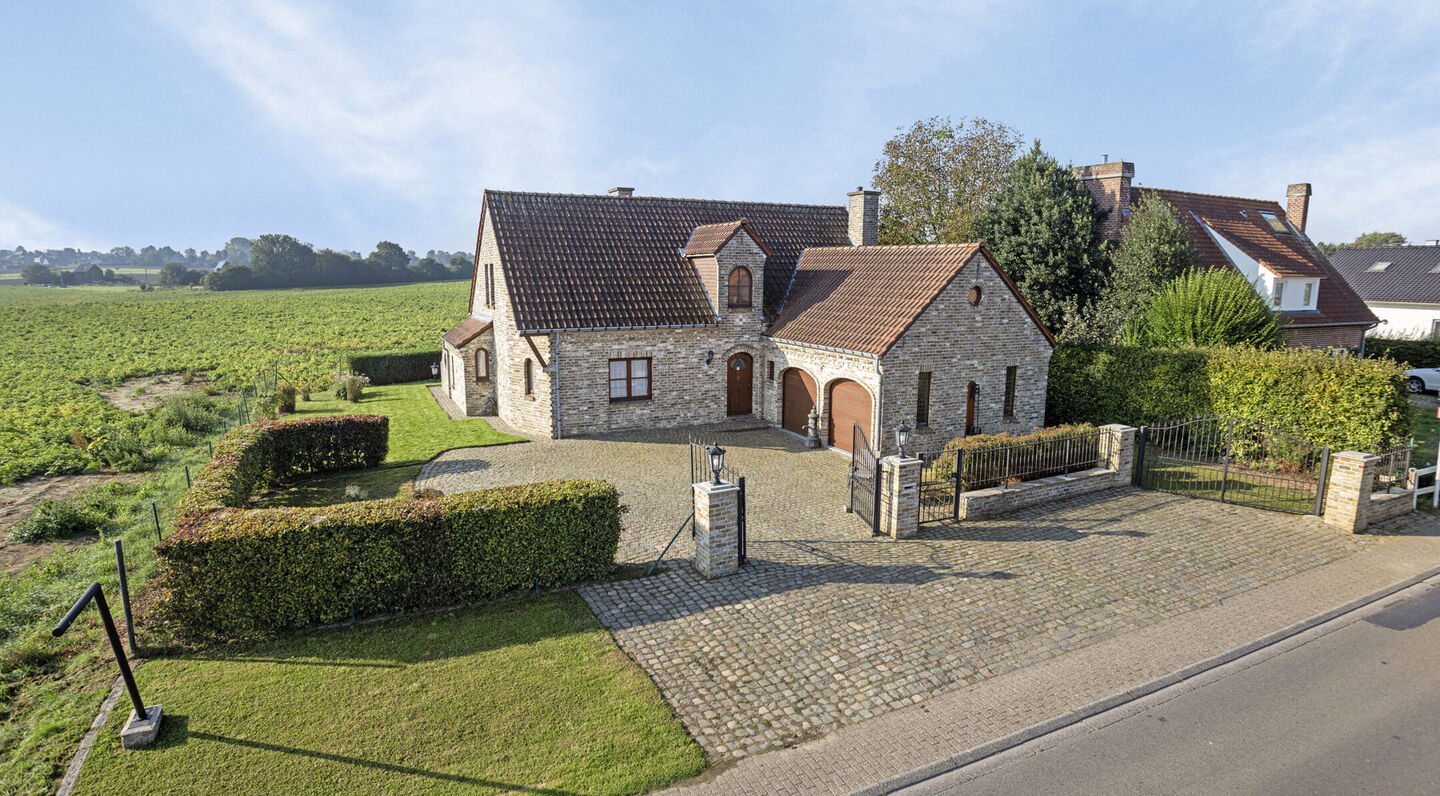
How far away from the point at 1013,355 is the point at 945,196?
17.4 metres

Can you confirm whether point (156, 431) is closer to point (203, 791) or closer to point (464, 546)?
point (464, 546)

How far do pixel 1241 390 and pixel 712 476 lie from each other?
14647 millimetres

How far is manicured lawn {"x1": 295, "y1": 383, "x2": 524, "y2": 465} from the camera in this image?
20.8 metres

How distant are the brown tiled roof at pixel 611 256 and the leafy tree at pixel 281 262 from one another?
312ft

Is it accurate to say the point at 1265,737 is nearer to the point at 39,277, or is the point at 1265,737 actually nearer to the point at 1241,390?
the point at 1241,390

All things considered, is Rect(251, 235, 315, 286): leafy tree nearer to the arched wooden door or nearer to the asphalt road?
the arched wooden door

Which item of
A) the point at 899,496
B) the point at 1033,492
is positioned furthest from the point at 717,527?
the point at 1033,492

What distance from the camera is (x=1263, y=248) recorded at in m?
29.4

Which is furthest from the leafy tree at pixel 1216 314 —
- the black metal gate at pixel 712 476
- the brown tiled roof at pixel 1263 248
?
the black metal gate at pixel 712 476

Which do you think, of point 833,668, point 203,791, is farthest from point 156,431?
point 833,668

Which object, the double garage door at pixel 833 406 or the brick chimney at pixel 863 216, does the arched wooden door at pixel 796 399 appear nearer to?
the double garage door at pixel 833 406

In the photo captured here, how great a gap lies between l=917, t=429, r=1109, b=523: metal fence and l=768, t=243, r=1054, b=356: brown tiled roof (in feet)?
12.9

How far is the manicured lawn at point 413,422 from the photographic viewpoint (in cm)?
2081

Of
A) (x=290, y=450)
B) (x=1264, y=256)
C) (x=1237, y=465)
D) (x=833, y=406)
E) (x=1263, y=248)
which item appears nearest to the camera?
(x=290, y=450)
